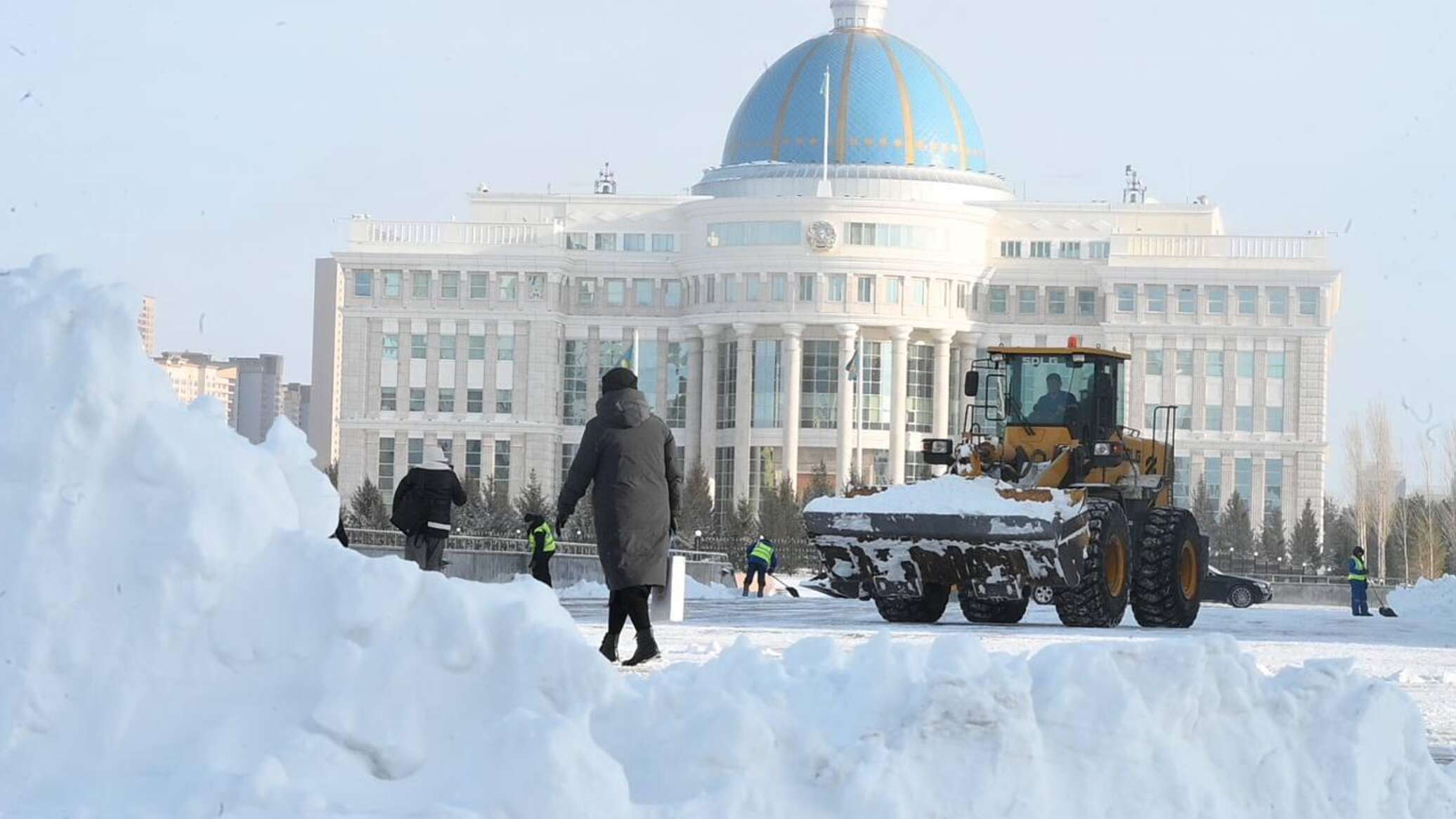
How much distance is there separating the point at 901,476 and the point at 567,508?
260ft

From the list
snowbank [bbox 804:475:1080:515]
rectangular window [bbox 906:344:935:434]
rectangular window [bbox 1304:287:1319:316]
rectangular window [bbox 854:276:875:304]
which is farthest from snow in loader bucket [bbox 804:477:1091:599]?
rectangular window [bbox 1304:287:1319:316]

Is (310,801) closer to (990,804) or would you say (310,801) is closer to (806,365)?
(990,804)

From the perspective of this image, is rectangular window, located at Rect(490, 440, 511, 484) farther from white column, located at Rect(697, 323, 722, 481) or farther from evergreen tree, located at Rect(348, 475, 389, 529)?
evergreen tree, located at Rect(348, 475, 389, 529)

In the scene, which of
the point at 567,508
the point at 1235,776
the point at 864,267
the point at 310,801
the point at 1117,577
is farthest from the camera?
the point at 864,267

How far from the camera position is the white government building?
92.2m

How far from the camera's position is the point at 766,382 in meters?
93.2

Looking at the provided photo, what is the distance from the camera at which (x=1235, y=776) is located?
7.85 metres

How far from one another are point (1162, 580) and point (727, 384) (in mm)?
71199

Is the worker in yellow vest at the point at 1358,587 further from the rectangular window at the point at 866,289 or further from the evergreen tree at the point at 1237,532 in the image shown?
the rectangular window at the point at 866,289

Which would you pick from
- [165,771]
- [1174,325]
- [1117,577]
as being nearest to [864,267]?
[1174,325]

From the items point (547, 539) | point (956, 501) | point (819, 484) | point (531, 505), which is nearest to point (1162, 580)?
point (956, 501)

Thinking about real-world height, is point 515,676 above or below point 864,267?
below

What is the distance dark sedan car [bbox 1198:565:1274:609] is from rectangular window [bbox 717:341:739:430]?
51.1 metres

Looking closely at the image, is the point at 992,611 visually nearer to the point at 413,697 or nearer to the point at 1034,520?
the point at 1034,520
